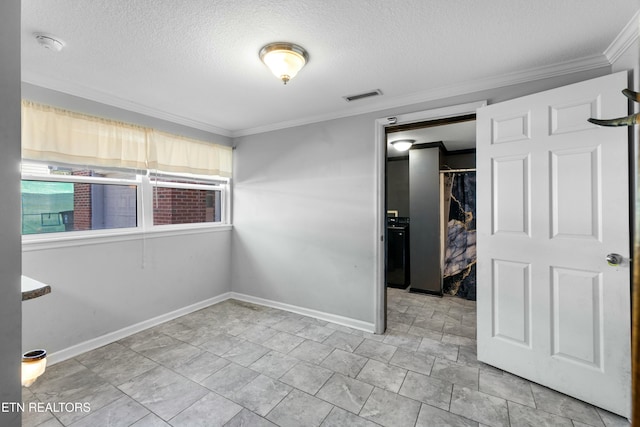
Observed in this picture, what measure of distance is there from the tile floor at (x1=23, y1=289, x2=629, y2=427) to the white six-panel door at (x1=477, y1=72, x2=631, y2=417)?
0.69 feet

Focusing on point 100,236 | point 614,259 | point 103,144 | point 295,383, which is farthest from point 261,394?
point 103,144

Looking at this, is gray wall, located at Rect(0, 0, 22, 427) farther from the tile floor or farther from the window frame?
the window frame

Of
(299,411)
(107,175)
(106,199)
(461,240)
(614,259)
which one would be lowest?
(299,411)

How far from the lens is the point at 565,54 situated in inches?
79.5

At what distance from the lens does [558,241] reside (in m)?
2.00

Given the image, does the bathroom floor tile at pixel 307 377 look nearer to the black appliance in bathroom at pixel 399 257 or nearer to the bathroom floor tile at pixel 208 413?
the bathroom floor tile at pixel 208 413

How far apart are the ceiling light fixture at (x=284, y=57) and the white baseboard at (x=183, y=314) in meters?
2.49

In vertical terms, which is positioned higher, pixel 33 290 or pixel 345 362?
pixel 33 290

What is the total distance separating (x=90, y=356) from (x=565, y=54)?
4.41m

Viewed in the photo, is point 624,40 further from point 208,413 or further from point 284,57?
point 208,413

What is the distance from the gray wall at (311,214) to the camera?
3.07m

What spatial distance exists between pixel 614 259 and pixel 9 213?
9.38 feet

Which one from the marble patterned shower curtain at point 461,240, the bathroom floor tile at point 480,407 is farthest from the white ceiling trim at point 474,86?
the bathroom floor tile at point 480,407

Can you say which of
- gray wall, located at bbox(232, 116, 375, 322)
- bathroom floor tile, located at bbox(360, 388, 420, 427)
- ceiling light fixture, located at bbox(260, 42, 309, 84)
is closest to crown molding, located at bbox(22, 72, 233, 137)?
gray wall, located at bbox(232, 116, 375, 322)
